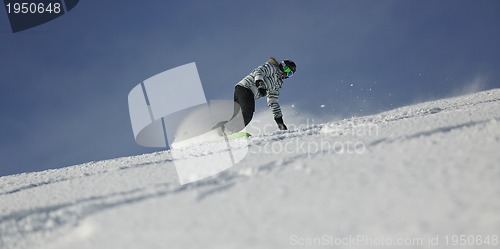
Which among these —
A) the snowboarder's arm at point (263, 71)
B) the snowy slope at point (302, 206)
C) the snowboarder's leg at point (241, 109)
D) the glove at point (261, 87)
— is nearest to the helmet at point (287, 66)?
the snowboarder's arm at point (263, 71)

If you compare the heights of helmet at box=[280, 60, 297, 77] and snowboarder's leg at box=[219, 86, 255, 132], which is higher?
helmet at box=[280, 60, 297, 77]

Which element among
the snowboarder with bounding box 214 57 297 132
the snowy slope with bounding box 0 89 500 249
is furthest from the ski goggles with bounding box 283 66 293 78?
the snowy slope with bounding box 0 89 500 249

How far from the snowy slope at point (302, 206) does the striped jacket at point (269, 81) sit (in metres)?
3.64

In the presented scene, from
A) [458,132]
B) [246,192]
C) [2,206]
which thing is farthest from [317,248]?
[2,206]

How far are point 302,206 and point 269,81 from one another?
4325 millimetres

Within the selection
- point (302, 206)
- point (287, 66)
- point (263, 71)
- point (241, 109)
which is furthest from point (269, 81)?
point (302, 206)

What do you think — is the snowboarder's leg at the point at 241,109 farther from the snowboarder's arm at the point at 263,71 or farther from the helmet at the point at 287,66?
Answer: the helmet at the point at 287,66

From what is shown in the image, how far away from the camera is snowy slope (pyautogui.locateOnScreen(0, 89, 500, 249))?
74 centimetres

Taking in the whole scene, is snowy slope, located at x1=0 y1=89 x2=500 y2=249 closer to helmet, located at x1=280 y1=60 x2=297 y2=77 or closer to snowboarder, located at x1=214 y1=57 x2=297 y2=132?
snowboarder, located at x1=214 y1=57 x2=297 y2=132

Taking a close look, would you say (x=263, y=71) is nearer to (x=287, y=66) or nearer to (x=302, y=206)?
(x=287, y=66)

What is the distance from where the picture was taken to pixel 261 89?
16.6ft

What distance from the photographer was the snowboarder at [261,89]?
4766 millimetres

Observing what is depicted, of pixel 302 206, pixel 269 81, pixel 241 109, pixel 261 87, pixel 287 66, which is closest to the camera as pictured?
pixel 302 206

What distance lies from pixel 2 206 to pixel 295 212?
45.7 inches
